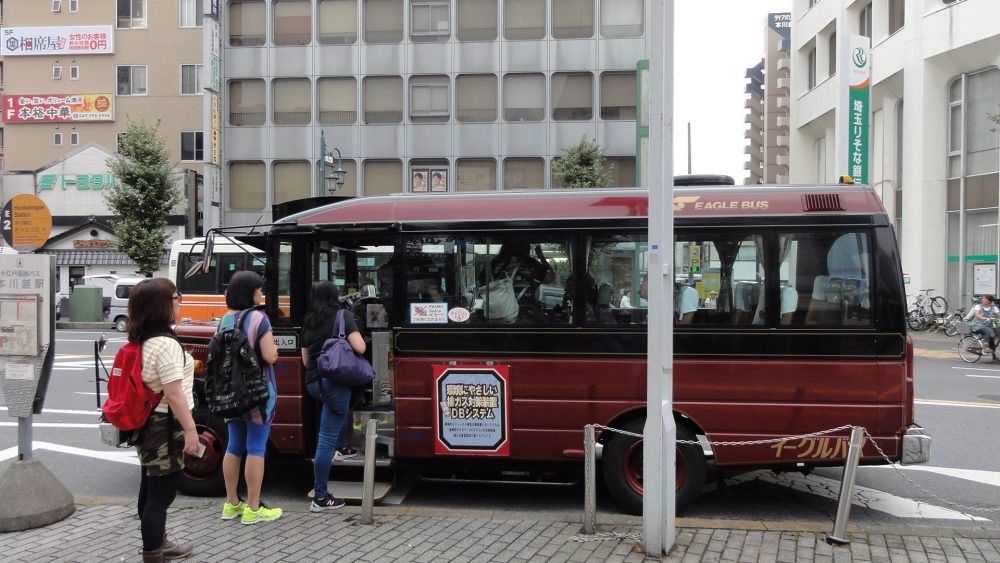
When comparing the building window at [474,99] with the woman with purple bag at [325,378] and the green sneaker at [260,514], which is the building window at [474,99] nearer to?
the woman with purple bag at [325,378]

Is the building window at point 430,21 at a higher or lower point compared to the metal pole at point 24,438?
higher

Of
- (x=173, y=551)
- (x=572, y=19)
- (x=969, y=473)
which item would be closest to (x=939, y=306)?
(x=572, y=19)

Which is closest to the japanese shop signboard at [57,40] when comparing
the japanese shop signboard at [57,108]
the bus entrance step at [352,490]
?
the japanese shop signboard at [57,108]

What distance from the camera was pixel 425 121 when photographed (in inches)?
1310

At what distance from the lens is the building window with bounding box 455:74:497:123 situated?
33.0 meters

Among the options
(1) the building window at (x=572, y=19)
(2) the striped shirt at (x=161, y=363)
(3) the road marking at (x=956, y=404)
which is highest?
(1) the building window at (x=572, y=19)

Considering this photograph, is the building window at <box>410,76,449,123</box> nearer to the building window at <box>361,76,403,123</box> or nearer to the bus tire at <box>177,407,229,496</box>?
the building window at <box>361,76,403,123</box>

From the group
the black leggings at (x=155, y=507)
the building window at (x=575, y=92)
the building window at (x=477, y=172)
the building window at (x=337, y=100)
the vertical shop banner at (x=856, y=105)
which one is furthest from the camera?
the building window at (x=337, y=100)

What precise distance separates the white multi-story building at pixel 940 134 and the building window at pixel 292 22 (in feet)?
77.0

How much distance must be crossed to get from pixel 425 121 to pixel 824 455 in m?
29.7

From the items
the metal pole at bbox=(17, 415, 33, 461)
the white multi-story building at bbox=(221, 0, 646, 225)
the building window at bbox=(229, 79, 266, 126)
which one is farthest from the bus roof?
the building window at bbox=(229, 79, 266, 126)

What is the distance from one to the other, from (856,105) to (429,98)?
59.5 feet

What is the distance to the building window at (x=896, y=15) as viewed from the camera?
27609 millimetres

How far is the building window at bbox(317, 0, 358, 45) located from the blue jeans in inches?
1221
